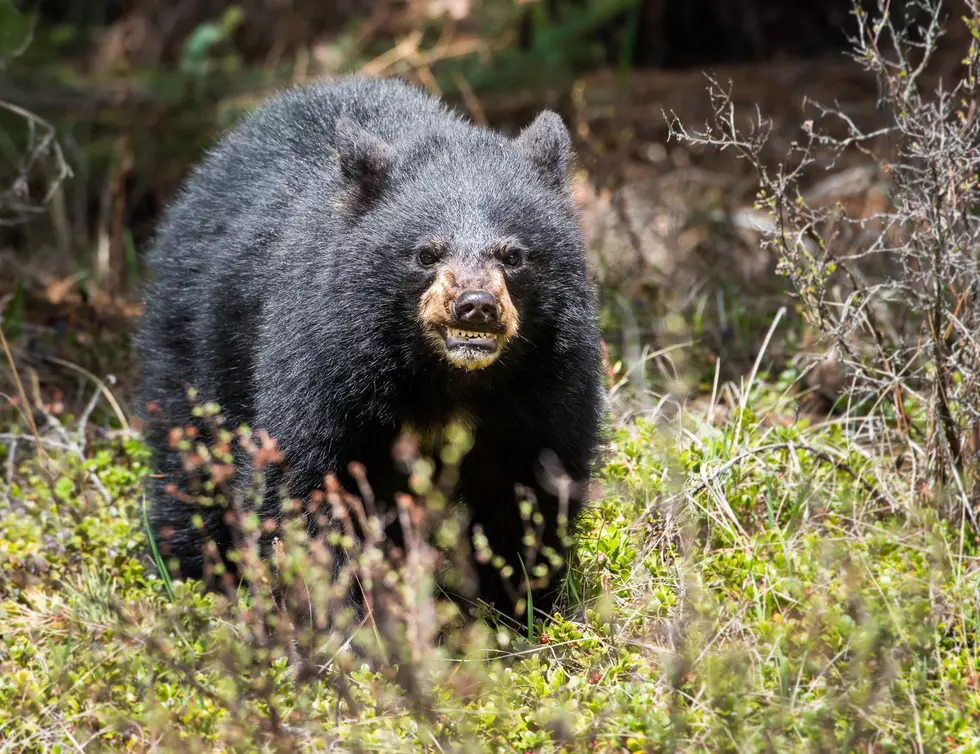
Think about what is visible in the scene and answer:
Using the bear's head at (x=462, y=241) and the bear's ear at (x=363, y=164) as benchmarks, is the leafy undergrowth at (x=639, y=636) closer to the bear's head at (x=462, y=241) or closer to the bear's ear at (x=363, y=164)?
the bear's head at (x=462, y=241)

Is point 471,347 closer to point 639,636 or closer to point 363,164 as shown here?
point 363,164

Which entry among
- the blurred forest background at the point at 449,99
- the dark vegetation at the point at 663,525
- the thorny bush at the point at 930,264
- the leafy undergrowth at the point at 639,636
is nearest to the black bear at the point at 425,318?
the dark vegetation at the point at 663,525

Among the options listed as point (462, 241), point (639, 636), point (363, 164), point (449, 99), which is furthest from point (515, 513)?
point (449, 99)

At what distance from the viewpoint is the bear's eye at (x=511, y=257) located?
4199 mm

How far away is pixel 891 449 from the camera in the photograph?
4.94 metres

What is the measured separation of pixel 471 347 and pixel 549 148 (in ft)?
3.41

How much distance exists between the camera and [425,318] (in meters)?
4.12

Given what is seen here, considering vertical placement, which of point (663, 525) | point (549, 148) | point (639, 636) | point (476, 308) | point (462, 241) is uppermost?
point (549, 148)

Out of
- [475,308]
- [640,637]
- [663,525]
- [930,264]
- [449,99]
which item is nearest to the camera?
[475,308]

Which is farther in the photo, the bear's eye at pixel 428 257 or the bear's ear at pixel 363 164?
the bear's ear at pixel 363 164

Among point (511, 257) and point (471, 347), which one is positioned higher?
point (511, 257)

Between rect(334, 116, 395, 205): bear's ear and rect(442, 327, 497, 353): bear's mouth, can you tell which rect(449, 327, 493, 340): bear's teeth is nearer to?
rect(442, 327, 497, 353): bear's mouth

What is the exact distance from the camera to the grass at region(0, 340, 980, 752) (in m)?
3.38

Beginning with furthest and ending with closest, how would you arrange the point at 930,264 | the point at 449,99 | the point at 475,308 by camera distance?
the point at 449,99 < the point at 930,264 < the point at 475,308
